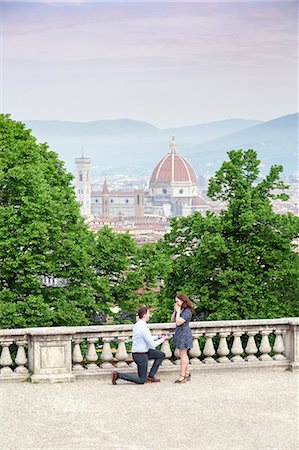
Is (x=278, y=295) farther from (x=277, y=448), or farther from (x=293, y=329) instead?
(x=277, y=448)

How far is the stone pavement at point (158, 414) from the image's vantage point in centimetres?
973

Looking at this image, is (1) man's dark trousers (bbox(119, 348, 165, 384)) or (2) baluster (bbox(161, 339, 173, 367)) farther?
(2) baluster (bbox(161, 339, 173, 367))

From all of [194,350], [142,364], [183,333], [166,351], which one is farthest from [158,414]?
[194,350]

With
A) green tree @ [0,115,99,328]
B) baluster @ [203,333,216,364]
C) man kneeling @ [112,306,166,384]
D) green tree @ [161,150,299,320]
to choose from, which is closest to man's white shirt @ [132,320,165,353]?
man kneeling @ [112,306,166,384]

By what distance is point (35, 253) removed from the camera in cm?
2552

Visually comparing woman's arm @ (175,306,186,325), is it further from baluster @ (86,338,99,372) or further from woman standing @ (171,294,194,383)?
baluster @ (86,338,99,372)

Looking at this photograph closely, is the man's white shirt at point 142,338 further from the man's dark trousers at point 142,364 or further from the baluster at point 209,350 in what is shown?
the baluster at point 209,350

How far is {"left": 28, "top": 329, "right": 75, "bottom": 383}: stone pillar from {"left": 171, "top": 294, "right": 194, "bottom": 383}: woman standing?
1.34 meters

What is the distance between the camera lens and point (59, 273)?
2608cm

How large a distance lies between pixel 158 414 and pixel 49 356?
204 cm

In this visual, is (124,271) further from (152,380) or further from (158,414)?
(158,414)

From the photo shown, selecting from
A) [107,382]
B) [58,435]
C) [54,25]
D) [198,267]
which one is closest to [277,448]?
[58,435]

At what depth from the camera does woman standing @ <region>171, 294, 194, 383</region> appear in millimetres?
12148

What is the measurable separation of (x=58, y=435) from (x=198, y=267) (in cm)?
1505
